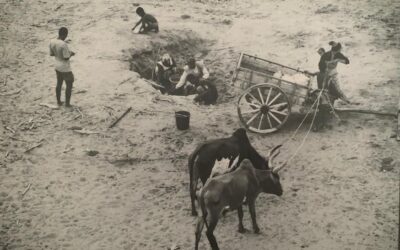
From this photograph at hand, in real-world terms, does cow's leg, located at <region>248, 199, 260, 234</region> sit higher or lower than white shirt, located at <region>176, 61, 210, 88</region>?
lower

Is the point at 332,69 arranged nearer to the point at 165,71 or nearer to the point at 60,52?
the point at 165,71

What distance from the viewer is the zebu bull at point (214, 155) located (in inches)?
257

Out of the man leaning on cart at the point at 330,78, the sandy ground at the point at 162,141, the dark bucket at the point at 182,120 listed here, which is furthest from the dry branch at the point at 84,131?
the man leaning on cart at the point at 330,78

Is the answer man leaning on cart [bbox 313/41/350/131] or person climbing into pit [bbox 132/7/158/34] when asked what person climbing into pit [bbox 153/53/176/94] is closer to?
person climbing into pit [bbox 132/7/158/34]

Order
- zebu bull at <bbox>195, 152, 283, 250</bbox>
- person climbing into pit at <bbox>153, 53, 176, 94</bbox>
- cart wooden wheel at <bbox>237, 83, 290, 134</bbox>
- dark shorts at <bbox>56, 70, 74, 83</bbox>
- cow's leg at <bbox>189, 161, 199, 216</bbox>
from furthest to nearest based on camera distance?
person climbing into pit at <bbox>153, 53, 176, 94</bbox>
dark shorts at <bbox>56, 70, 74, 83</bbox>
cart wooden wheel at <bbox>237, 83, 290, 134</bbox>
cow's leg at <bbox>189, 161, 199, 216</bbox>
zebu bull at <bbox>195, 152, 283, 250</bbox>

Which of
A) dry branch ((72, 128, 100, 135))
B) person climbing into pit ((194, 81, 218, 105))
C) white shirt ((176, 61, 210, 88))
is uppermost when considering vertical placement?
white shirt ((176, 61, 210, 88))

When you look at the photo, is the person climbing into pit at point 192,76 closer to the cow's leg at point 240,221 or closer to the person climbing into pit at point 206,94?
the person climbing into pit at point 206,94

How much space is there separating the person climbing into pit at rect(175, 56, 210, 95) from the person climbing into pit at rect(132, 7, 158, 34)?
2717 mm

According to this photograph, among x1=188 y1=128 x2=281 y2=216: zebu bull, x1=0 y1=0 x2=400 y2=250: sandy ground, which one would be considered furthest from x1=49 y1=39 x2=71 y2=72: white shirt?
x1=188 y1=128 x2=281 y2=216: zebu bull

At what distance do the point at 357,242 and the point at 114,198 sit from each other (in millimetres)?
3806

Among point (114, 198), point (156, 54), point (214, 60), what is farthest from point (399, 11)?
point (114, 198)

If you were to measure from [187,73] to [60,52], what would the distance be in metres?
3.55

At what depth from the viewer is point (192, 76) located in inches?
450

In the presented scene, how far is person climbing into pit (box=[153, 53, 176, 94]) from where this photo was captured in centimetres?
1196
